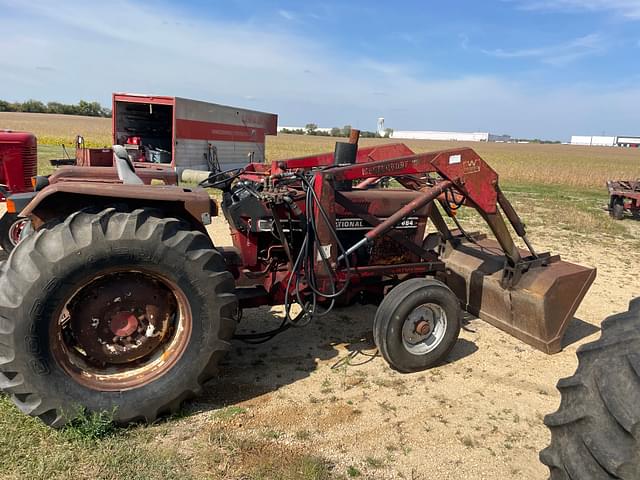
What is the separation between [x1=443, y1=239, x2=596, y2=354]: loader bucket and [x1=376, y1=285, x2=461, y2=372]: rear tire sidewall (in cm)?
79

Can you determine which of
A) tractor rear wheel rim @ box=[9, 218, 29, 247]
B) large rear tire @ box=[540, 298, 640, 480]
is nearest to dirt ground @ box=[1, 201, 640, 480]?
large rear tire @ box=[540, 298, 640, 480]

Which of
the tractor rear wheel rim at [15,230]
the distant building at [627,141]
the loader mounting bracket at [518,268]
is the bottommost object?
the tractor rear wheel rim at [15,230]

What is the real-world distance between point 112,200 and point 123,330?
2.63 ft

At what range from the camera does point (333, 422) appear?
3.18 m

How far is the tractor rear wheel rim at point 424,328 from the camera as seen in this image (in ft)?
12.8

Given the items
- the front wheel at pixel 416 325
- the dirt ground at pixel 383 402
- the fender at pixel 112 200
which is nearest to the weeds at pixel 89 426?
the dirt ground at pixel 383 402

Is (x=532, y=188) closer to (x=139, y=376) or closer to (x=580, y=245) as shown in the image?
(x=580, y=245)

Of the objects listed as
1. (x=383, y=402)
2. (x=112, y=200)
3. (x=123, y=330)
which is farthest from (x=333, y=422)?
(x=112, y=200)

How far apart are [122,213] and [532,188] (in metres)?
17.7

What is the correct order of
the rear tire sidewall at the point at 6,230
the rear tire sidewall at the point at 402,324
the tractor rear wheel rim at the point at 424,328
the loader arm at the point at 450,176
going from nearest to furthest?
1. the loader arm at the point at 450,176
2. the rear tire sidewall at the point at 402,324
3. the tractor rear wheel rim at the point at 424,328
4. the rear tire sidewall at the point at 6,230

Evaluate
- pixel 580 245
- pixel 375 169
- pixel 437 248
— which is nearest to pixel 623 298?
pixel 437 248

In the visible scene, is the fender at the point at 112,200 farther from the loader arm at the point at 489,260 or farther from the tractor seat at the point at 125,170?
the loader arm at the point at 489,260

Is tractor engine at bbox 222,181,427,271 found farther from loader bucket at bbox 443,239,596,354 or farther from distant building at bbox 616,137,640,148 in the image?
distant building at bbox 616,137,640,148

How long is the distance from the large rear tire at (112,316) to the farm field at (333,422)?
21 centimetres
